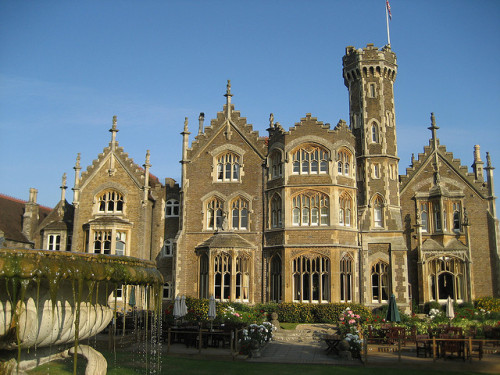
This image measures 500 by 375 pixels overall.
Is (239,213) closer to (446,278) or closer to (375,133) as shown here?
(375,133)

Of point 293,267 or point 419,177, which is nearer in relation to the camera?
point 293,267

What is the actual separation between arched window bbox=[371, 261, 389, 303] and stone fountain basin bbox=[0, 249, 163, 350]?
21582 millimetres

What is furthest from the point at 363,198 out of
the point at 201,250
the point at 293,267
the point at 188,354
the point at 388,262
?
the point at 188,354

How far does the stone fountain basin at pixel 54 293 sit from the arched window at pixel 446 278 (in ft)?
86.0

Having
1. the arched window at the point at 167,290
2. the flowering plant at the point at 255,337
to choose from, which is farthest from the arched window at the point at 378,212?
the arched window at the point at 167,290

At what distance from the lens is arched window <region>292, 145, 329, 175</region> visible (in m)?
32.0

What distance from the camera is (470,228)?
35406mm

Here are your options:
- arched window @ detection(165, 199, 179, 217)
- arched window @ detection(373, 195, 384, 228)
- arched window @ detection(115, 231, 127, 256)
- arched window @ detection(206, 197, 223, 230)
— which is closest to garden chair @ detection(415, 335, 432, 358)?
arched window @ detection(373, 195, 384, 228)

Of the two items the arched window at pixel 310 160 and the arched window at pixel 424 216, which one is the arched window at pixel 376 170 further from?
the arched window at pixel 424 216

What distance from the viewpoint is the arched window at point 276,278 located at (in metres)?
31.5

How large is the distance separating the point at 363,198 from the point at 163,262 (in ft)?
48.0

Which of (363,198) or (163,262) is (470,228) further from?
(163,262)

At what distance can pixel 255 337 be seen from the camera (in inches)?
805

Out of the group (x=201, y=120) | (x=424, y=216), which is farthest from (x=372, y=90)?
A: (x=201, y=120)
